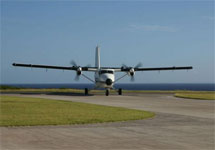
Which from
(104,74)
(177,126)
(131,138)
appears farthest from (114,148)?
(104,74)

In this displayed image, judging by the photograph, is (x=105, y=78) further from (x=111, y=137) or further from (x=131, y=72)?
(x=111, y=137)

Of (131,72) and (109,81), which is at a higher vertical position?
(131,72)

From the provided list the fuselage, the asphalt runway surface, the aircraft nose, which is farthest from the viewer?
the fuselage

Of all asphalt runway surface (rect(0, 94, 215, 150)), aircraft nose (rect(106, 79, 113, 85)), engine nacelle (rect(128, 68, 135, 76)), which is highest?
engine nacelle (rect(128, 68, 135, 76))

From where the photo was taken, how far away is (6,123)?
13758 millimetres

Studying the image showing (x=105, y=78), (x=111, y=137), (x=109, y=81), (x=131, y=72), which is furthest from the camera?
(x=131, y=72)

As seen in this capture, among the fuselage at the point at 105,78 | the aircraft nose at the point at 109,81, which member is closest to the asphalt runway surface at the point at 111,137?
the aircraft nose at the point at 109,81

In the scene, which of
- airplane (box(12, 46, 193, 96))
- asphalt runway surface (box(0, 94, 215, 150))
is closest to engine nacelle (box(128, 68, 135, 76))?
airplane (box(12, 46, 193, 96))

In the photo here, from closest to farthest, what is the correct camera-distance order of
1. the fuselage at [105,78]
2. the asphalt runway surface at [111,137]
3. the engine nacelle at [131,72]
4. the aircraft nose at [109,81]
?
the asphalt runway surface at [111,137], the aircraft nose at [109,81], the fuselage at [105,78], the engine nacelle at [131,72]

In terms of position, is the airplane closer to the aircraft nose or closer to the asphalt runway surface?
the aircraft nose

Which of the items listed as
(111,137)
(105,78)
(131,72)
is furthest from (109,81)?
(111,137)

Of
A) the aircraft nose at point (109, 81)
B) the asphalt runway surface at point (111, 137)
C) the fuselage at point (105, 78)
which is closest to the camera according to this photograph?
the asphalt runway surface at point (111, 137)

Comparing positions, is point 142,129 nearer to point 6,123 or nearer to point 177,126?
point 177,126

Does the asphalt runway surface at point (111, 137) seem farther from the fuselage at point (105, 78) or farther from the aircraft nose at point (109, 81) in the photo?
the fuselage at point (105, 78)
